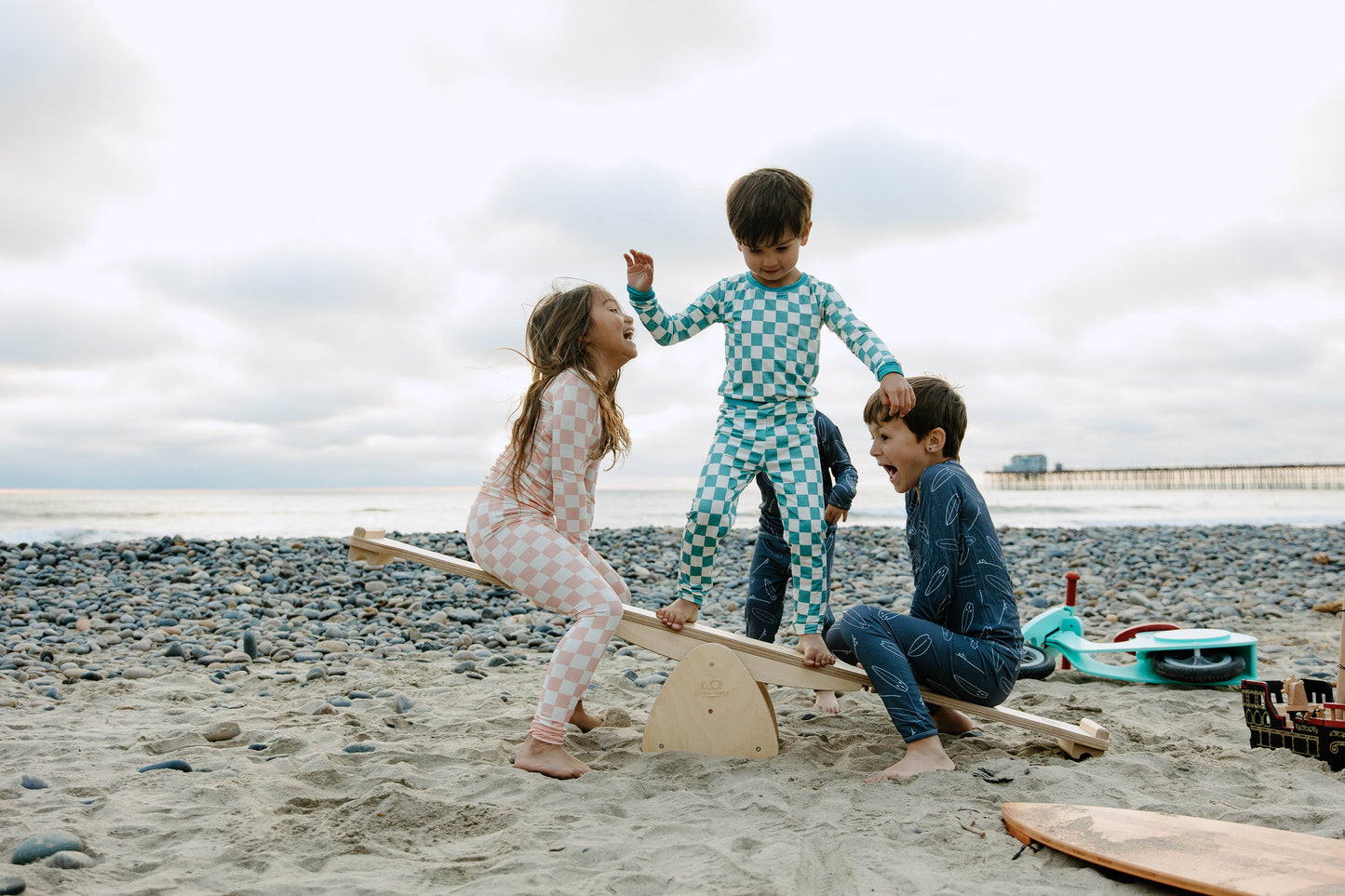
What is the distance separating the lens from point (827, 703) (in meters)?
3.97

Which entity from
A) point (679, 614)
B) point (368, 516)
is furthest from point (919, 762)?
point (368, 516)

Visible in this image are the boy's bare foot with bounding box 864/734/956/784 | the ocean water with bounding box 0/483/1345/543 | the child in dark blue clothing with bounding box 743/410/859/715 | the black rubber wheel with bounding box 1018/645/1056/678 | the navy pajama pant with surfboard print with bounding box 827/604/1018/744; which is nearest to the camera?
the boy's bare foot with bounding box 864/734/956/784

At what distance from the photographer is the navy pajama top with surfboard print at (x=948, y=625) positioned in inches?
118

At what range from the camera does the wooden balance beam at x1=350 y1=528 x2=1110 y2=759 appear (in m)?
3.17

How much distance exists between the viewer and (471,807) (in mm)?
2629

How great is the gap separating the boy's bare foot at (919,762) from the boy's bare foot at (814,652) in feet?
1.34

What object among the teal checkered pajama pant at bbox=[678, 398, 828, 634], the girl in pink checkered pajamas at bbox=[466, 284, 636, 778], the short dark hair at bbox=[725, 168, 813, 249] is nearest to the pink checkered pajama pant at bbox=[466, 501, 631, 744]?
the girl in pink checkered pajamas at bbox=[466, 284, 636, 778]

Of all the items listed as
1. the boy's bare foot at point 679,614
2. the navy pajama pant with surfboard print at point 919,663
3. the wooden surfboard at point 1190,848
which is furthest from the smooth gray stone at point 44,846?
the wooden surfboard at point 1190,848

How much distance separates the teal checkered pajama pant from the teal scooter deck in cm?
208

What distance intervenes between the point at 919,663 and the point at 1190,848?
39.7 inches

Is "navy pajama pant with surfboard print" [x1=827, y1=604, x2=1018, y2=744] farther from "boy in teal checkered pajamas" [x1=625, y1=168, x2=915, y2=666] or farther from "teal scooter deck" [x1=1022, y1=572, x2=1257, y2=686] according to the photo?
"teal scooter deck" [x1=1022, y1=572, x2=1257, y2=686]

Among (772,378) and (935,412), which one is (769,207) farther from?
(935,412)

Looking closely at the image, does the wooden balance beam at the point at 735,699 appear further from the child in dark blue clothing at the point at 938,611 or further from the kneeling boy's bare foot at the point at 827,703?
the kneeling boy's bare foot at the point at 827,703

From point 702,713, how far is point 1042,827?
1271mm
